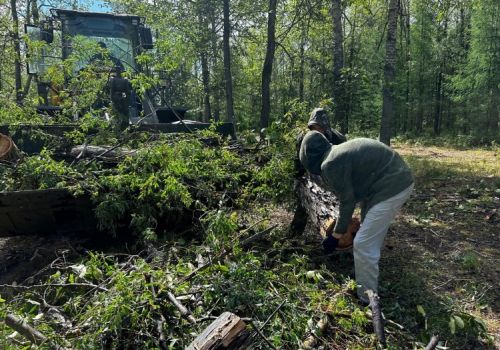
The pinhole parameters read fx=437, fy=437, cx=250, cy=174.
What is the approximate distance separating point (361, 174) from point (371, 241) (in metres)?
0.58

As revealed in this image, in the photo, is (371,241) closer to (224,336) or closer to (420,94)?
(224,336)

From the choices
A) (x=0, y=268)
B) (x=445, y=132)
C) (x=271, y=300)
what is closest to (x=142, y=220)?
(x=0, y=268)

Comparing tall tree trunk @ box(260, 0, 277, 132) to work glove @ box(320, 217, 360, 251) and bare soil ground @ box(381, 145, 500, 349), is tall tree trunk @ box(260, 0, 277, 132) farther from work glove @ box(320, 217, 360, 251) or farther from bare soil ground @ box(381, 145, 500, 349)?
work glove @ box(320, 217, 360, 251)

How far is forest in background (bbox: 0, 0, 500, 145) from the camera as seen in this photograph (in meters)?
8.83

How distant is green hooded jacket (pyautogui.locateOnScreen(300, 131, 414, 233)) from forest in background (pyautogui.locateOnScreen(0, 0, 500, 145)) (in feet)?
5.09

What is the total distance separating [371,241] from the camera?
148 inches

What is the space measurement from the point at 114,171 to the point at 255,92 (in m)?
23.1

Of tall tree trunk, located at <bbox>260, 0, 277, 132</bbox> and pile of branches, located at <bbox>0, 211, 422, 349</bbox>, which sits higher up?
tall tree trunk, located at <bbox>260, 0, 277, 132</bbox>

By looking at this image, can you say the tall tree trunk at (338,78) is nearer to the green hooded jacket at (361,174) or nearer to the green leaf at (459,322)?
the green hooded jacket at (361,174)

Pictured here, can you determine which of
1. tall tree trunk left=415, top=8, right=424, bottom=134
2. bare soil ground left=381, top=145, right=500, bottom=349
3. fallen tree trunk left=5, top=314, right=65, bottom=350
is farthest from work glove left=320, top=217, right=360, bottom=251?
tall tree trunk left=415, top=8, right=424, bottom=134

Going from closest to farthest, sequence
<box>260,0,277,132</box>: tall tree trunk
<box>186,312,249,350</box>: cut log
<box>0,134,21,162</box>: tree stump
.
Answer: <box>186,312,249,350</box>: cut log, <box>0,134,21,162</box>: tree stump, <box>260,0,277,132</box>: tall tree trunk

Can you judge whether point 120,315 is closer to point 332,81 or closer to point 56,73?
point 56,73

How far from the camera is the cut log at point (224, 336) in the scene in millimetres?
2279

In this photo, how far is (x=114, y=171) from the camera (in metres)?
4.98
